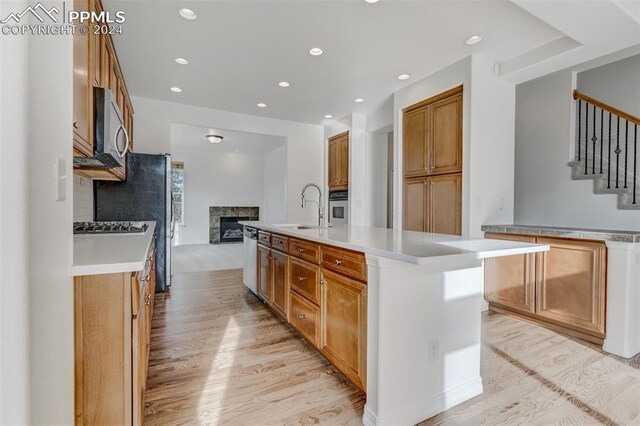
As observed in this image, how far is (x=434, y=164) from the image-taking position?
12.1ft

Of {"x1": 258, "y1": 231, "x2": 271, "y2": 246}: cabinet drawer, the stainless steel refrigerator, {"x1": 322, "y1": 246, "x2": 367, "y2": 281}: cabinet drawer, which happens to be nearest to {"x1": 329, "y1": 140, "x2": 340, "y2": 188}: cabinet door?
{"x1": 258, "y1": 231, "x2": 271, "y2": 246}: cabinet drawer

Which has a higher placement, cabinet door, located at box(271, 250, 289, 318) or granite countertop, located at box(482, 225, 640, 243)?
granite countertop, located at box(482, 225, 640, 243)

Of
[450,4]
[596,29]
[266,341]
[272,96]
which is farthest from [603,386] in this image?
[272,96]

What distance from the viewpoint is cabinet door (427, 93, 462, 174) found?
3.40m

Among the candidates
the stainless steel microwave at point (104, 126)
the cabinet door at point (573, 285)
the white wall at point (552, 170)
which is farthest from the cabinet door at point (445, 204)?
the stainless steel microwave at point (104, 126)

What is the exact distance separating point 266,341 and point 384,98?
3.62 m

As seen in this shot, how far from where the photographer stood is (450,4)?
2404mm

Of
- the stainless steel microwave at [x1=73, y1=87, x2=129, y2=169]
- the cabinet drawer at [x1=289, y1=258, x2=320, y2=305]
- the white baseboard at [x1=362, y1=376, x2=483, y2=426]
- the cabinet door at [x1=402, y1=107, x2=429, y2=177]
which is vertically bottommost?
the white baseboard at [x1=362, y1=376, x2=483, y2=426]

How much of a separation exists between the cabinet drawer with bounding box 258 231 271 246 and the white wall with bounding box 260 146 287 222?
4.68 meters

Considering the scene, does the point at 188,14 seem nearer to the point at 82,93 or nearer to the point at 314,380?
the point at 82,93

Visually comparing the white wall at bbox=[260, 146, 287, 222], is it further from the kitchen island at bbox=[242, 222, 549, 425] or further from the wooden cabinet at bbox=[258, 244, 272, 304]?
the kitchen island at bbox=[242, 222, 549, 425]

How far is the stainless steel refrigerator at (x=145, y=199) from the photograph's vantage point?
373 cm

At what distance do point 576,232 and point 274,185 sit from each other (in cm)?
709

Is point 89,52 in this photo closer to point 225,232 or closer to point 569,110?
point 569,110
